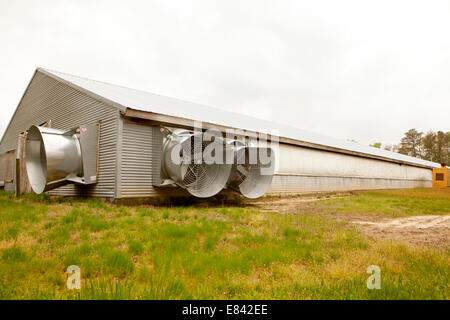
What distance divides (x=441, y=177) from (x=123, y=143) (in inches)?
1629

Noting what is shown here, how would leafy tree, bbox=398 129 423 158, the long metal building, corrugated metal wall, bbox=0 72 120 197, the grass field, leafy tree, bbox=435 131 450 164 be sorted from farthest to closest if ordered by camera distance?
leafy tree, bbox=398 129 423 158 → leafy tree, bbox=435 131 450 164 → corrugated metal wall, bbox=0 72 120 197 → the long metal building → the grass field

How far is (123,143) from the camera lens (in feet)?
29.5

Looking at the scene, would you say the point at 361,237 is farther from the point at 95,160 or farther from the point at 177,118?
the point at 95,160

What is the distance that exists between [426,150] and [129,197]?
250ft

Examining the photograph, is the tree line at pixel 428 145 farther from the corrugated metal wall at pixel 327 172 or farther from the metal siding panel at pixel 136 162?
the metal siding panel at pixel 136 162

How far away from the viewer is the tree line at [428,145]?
6225 centimetres

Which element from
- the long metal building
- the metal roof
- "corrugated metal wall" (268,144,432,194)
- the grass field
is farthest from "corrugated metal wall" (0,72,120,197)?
"corrugated metal wall" (268,144,432,194)

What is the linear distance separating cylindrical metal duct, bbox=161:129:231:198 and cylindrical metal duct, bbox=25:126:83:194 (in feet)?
9.62

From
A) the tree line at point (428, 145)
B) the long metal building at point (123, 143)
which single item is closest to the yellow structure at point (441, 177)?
the long metal building at point (123, 143)

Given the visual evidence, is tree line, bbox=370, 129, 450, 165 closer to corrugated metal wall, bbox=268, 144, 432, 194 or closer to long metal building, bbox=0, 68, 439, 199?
corrugated metal wall, bbox=268, 144, 432, 194

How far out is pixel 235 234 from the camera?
198 inches

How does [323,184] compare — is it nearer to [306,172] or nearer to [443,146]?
[306,172]

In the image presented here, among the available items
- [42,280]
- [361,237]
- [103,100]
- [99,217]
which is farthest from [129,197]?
[361,237]

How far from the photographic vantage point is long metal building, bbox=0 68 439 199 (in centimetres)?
909
